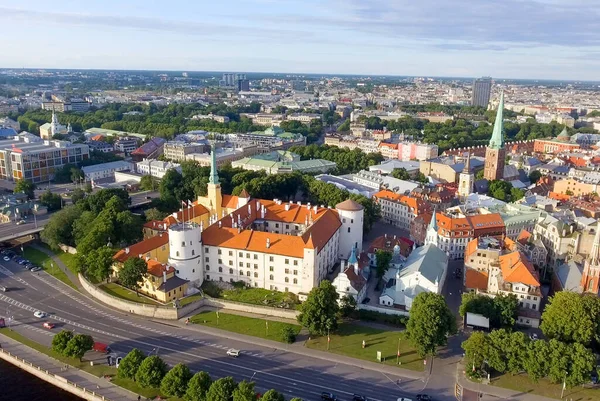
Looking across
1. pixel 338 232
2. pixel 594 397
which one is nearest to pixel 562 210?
pixel 338 232

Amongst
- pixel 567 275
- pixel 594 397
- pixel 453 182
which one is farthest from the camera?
pixel 453 182

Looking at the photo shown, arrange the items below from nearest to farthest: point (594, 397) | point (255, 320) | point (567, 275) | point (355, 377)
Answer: point (594, 397) < point (355, 377) < point (255, 320) < point (567, 275)

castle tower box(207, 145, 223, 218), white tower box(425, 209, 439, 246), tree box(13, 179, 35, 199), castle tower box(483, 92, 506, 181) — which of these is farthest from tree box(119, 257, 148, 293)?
castle tower box(483, 92, 506, 181)

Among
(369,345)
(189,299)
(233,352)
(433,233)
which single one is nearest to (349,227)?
(433,233)

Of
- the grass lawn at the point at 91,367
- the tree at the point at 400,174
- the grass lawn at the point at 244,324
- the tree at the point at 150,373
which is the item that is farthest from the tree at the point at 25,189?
the tree at the point at 400,174

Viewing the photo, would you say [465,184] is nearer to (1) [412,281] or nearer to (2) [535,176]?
(2) [535,176]

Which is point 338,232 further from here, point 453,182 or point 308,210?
point 453,182

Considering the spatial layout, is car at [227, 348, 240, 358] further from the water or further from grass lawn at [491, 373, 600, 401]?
grass lawn at [491, 373, 600, 401]
